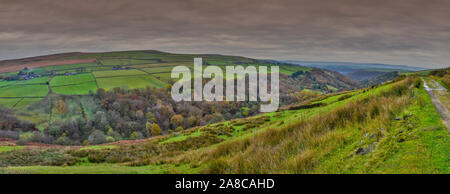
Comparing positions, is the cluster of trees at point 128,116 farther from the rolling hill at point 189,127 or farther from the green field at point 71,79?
the green field at point 71,79

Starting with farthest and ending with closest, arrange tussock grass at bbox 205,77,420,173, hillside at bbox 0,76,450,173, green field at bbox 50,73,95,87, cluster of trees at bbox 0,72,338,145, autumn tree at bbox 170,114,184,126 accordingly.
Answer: green field at bbox 50,73,95,87 → autumn tree at bbox 170,114,184,126 → cluster of trees at bbox 0,72,338,145 → tussock grass at bbox 205,77,420,173 → hillside at bbox 0,76,450,173

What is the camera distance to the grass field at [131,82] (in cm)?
9981

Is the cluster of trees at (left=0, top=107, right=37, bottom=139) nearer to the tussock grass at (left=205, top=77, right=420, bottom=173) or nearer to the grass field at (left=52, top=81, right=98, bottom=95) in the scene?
the grass field at (left=52, top=81, right=98, bottom=95)

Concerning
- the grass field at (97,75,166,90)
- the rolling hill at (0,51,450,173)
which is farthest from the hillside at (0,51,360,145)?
the rolling hill at (0,51,450,173)

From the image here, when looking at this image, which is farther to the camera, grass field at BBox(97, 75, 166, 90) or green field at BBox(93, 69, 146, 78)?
green field at BBox(93, 69, 146, 78)

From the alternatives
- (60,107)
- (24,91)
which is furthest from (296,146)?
(24,91)

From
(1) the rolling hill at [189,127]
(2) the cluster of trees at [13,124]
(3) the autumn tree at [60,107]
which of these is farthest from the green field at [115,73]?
(2) the cluster of trees at [13,124]

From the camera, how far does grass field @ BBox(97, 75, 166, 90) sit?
9981cm

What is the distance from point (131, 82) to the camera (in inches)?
4161

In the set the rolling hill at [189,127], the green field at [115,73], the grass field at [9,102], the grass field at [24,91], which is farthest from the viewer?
the green field at [115,73]

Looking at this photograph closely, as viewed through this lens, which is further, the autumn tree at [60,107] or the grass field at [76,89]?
the grass field at [76,89]
